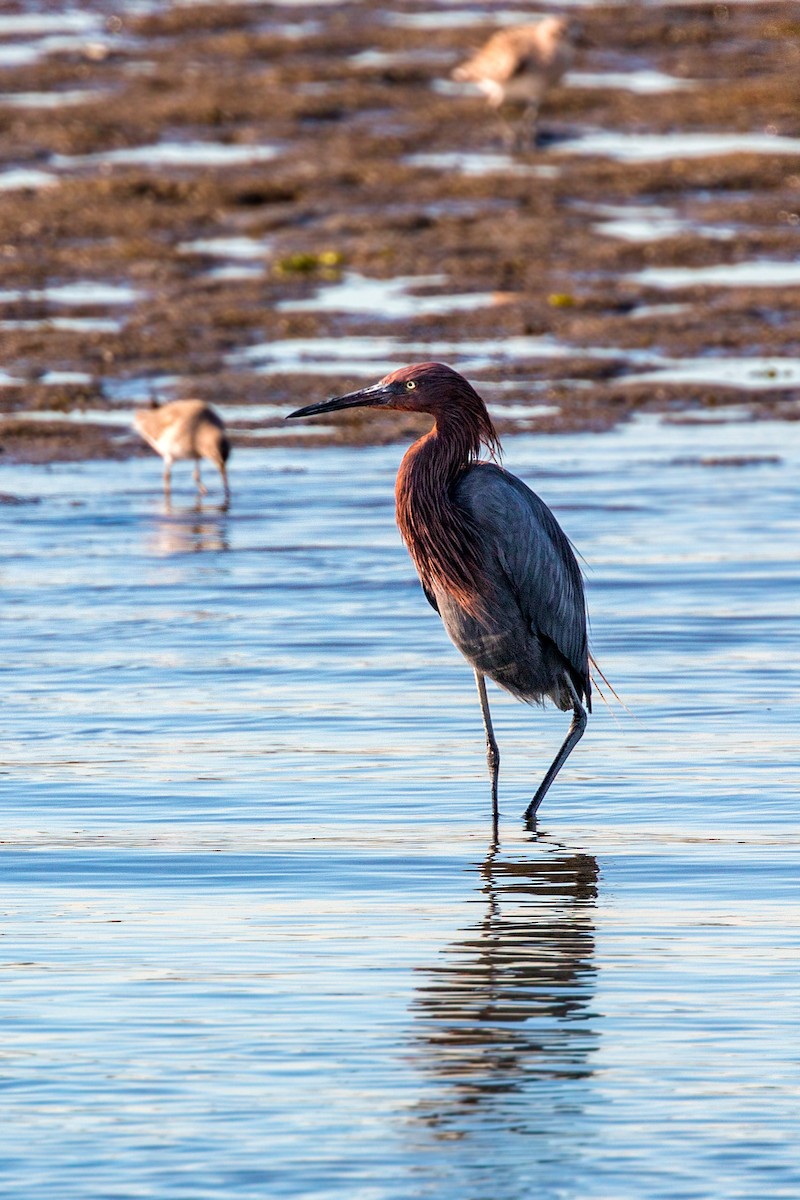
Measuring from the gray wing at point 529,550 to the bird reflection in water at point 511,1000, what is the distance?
1.13 meters

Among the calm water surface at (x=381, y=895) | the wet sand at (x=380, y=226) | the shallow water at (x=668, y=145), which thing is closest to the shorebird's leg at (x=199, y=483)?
the wet sand at (x=380, y=226)

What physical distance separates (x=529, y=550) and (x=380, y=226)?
17.5 meters

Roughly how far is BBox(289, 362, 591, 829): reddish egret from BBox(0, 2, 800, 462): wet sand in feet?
27.5

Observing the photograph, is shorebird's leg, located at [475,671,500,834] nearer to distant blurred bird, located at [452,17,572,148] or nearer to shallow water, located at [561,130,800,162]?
shallow water, located at [561,130,800,162]

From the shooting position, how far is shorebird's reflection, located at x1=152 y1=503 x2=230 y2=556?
13.1 metres

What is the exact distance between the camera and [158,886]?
678 cm

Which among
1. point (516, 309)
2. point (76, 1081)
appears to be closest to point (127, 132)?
point (516, 309)

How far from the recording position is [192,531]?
13.7 metres

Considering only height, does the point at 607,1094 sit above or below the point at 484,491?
below

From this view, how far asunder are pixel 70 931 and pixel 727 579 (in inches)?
236

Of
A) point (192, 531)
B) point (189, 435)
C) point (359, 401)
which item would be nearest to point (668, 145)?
point (189, 435)

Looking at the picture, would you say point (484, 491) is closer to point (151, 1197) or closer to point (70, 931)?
point (70, 931)

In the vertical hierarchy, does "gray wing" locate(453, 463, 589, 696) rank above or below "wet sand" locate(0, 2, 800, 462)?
above

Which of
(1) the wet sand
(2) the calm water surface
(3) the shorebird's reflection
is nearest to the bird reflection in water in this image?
(2) the calm water surface
